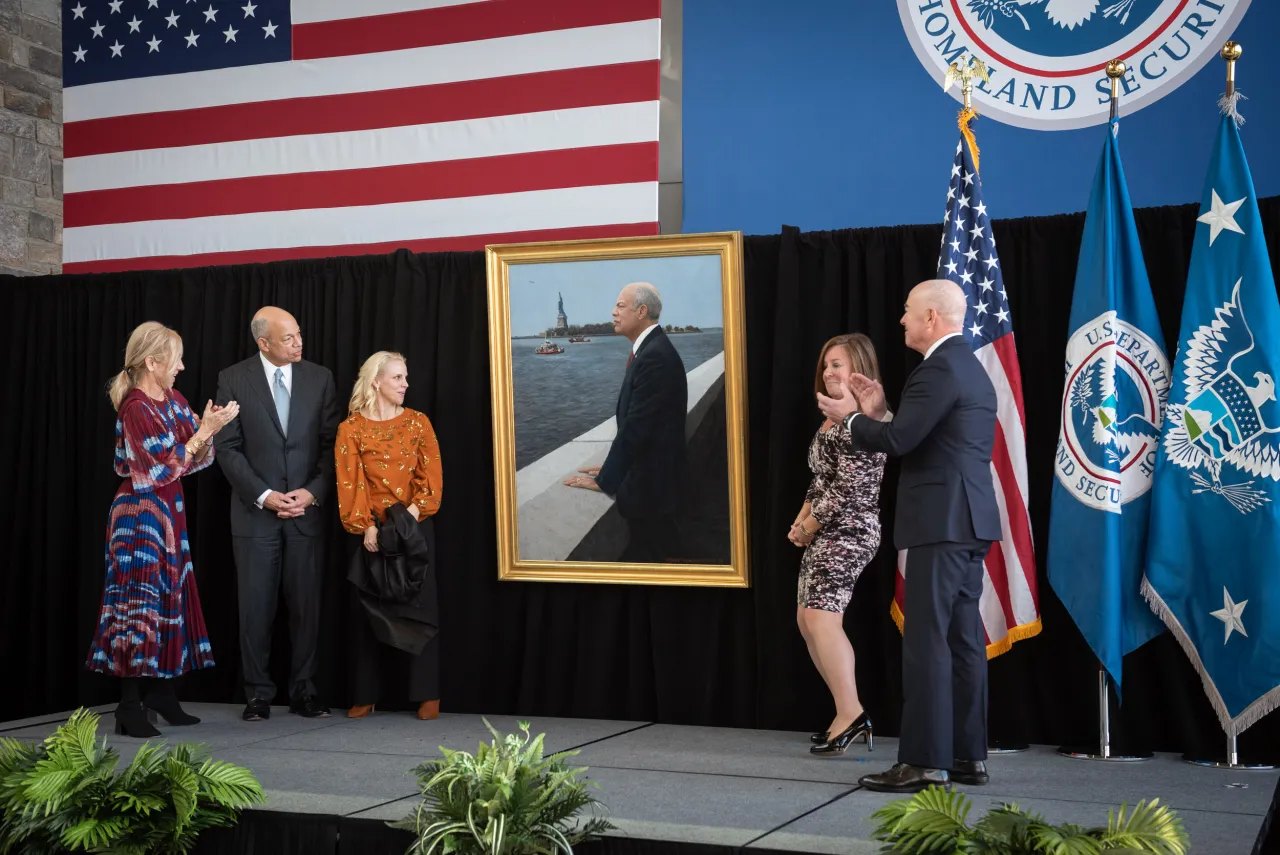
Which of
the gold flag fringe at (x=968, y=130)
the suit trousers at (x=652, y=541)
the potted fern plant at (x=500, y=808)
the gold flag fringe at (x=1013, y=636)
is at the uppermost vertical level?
the gold flag fringe at (x=968, y=130)

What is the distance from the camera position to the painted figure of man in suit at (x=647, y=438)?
6062mm

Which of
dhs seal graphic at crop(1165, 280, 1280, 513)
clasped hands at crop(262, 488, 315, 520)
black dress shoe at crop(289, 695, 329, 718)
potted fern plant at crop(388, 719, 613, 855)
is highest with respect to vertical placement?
dhs seal graphic at crop(1165, 280, 1280, 513)

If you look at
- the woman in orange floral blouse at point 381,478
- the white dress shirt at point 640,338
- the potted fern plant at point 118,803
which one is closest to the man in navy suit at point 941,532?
the white dress shirt at point 640,338

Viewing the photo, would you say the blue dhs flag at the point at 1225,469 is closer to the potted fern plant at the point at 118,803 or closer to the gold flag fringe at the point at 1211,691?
the gold flag fringe at the point at 1211,691

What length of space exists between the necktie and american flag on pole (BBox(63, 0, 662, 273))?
119cm

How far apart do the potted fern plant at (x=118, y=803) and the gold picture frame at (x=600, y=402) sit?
234 cm

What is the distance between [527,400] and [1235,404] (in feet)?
10.4

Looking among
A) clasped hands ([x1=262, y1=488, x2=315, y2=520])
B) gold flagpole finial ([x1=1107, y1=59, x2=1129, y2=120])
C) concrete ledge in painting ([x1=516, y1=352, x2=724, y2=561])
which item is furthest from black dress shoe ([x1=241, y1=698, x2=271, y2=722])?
gold flagpole finial ([x1=1107, y1=59, x2=1129, y2=120])

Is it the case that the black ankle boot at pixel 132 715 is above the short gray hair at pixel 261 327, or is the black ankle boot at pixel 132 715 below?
below

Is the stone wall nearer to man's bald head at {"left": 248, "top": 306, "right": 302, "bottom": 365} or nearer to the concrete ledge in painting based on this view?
man's bald head at {"left": 248, "top": 306, "right": 302, "bottom": 365}

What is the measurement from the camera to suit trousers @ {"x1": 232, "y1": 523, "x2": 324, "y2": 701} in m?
6.23

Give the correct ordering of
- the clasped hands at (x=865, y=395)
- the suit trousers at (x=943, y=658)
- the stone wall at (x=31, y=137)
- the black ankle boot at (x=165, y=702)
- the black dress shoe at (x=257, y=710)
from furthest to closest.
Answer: the stone wall at (x=31, y=137) → the black dress shoe at (x=257, y=710) → the black ankle boot at (x=165, y=702) → the clasped hands at (x=865, y=395) → the suit trousers at (x=943, y=658)

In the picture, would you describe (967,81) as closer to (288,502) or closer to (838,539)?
(838,539)

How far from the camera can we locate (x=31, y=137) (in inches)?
305
